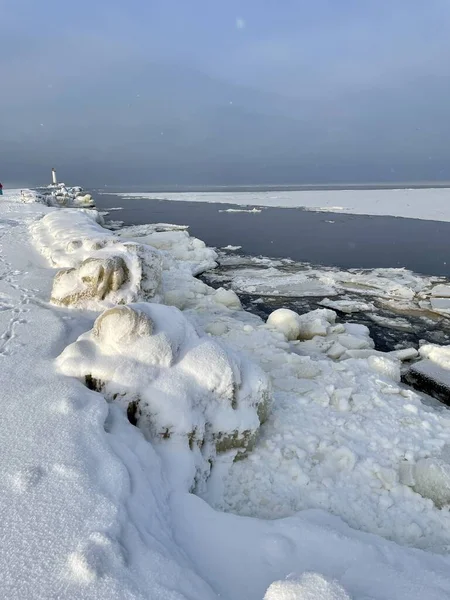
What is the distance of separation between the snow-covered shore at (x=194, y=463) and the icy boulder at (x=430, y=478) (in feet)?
0.05

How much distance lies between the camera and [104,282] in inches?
202

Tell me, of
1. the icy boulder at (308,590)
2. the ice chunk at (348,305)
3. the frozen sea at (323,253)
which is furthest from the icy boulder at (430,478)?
the ice chunk at (348,305)

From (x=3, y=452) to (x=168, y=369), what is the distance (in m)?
1.28

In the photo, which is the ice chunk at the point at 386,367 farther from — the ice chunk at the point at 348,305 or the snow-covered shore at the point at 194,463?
the ice chunk at the point at 348,305

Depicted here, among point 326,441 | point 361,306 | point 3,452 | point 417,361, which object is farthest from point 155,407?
point 361,306

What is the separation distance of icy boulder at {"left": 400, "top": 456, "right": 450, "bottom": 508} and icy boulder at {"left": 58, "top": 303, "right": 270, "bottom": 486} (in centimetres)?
122

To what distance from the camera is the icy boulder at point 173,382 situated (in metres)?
2.92

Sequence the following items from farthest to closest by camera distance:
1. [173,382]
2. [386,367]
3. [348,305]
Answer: [348,305] < [386,367] < [173,382]

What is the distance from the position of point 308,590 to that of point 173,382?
1.75m

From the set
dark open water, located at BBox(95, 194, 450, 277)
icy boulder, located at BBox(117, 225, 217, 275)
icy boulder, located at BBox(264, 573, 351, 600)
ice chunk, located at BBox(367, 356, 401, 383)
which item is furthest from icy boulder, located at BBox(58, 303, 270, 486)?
dark open water, located at BBox(95, 194, 450, 277)

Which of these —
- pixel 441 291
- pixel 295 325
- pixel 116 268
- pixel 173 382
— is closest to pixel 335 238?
pixel 441 291

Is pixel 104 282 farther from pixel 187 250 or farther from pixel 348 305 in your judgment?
pixel 187 250

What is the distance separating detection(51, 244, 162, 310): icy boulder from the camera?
500 cm

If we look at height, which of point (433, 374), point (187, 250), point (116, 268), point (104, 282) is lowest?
point (433, 374)
